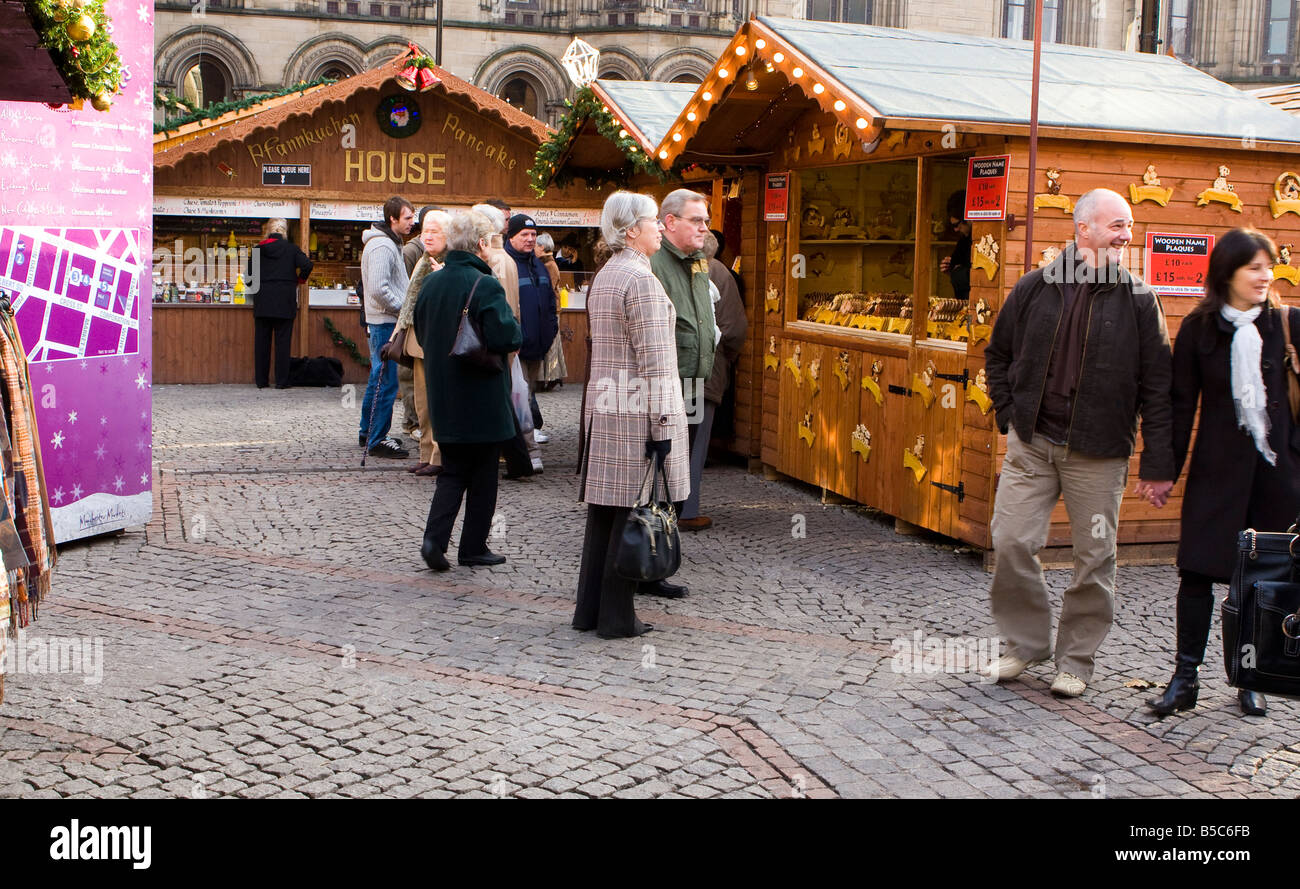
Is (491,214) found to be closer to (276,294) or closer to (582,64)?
(582,64)

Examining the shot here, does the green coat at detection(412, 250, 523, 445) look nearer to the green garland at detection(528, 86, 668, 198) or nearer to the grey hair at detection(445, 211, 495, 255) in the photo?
the grey hair at detection(445, 211, 495, 255)

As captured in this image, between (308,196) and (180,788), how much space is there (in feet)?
47.6

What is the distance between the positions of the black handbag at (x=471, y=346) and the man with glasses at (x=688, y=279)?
3.24 ft

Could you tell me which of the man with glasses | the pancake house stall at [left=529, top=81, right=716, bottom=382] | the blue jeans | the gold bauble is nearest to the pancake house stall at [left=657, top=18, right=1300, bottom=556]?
the pancake house stall at [left=529, top=81, right=716, bottom=382]

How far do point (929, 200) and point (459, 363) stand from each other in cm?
313

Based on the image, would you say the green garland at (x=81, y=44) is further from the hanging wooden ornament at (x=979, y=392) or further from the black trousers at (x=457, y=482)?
the hanging wooden ornament at (x=979, y=392)

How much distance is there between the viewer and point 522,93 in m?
40.4

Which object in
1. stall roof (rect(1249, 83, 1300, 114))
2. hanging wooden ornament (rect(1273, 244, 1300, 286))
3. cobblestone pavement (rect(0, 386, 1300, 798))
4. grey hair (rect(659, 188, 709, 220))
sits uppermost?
stall roof (rect(1249, 83, 1300, 114))

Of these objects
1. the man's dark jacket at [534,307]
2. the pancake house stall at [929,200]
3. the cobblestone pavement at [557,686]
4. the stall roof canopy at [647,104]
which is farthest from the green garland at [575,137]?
the cobblestone pavement at [557,686]

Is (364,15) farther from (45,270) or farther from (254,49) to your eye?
(45,270)

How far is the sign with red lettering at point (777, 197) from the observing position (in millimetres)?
10273

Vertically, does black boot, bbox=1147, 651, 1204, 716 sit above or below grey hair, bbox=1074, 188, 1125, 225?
below

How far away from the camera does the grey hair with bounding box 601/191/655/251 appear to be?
243 inches

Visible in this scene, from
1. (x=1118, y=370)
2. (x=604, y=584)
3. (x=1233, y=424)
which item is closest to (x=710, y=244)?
(x=604, y=584)
